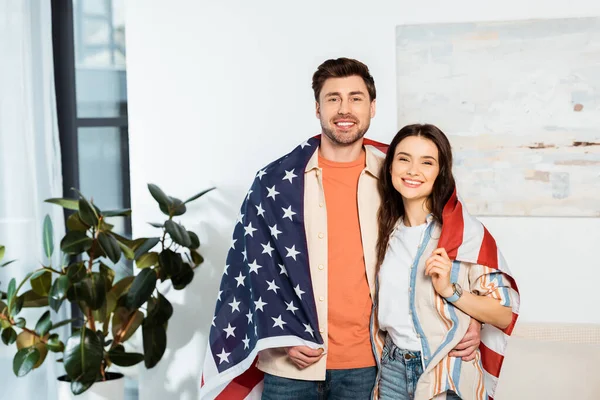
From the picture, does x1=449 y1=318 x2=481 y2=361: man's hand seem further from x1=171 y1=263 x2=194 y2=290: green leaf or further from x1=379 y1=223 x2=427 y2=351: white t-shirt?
x1=171 y1=263 x2=194 y2=290: green leaf

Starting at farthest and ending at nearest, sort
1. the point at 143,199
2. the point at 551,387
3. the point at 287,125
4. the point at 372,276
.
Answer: the point at 143,199
the point at 287,125
the point at 551,387
the point at 372,276

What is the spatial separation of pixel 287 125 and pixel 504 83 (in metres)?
0.93

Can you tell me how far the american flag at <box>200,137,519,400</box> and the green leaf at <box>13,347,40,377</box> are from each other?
0.83 metres

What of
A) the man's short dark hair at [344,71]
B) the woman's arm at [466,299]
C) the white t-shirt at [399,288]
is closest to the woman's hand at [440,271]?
the woman's arm at [466,299]

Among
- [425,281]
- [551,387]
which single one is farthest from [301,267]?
[551,387]

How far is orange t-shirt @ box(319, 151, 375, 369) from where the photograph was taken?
7.25 ft

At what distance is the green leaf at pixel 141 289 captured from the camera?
288 cm

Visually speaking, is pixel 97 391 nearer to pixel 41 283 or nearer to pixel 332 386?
pixel 41 283

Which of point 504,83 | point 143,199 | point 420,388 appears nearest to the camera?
point 420,388

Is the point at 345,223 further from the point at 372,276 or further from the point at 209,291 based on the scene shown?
the point at 209,291

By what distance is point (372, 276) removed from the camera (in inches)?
87.5

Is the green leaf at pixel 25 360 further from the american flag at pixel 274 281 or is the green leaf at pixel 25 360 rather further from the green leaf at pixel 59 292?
the american flag at pixel 274 281

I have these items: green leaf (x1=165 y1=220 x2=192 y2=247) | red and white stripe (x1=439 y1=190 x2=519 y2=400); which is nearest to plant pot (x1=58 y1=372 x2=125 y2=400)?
green leaf (x1=165 y1=220 x2=192 y2=247)

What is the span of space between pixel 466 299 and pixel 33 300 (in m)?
1.86
